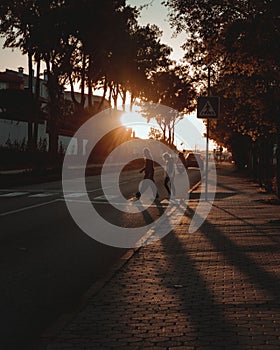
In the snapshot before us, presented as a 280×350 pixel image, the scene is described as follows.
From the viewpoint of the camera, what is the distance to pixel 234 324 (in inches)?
242

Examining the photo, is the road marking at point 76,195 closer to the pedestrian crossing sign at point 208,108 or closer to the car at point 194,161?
the pedestrian crossing sign at point 208,108

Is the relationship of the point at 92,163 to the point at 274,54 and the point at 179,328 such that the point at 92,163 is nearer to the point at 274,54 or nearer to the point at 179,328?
the point at 274,54

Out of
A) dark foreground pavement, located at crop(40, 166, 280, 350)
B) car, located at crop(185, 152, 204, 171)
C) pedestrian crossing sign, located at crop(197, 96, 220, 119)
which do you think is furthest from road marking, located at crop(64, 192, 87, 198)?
car, located at crop(185, 152, 204, 171)

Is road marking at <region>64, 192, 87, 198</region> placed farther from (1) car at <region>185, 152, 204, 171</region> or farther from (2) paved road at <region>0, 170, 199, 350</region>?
(1) car at <region>185, 152, 204, 171</region>

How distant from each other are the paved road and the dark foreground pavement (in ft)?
1.25

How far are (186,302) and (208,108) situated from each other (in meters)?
14.5

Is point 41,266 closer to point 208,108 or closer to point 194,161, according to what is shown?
point 208,108

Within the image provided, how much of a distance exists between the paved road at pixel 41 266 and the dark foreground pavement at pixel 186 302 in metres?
0.38

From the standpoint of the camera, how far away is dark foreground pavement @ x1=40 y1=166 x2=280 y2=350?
5672 millimetres

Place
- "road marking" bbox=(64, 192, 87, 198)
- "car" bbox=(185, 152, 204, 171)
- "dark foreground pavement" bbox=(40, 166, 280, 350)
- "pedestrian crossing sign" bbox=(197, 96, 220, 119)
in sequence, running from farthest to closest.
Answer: "car" bbox=(185, 152, 204, 171) < "road marking" bbox=(64, 192, 87, 198) < "pedestrian crossing sign" bbox=(197, 96, 220, 119) < "dark foreground pavement" bbox=(40, 166, 280, 350)

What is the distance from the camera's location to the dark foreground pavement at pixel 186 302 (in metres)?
5.67

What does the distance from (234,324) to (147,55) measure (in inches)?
2625

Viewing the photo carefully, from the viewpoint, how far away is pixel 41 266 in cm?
1025

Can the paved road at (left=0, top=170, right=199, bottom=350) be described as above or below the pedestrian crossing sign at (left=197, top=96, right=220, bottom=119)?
below
